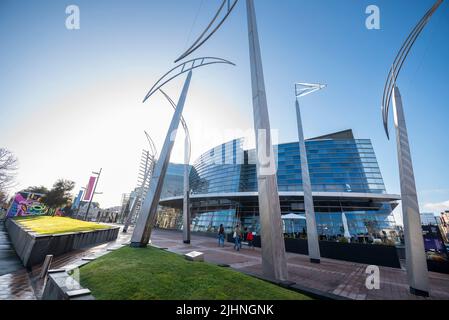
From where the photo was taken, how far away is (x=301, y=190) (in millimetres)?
42156

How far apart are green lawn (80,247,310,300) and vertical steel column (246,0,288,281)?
1.35 meters

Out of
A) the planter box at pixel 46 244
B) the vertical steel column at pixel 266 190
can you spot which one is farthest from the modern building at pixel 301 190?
the planter box at pixel 46 244

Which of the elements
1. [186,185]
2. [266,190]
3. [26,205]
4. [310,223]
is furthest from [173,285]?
[26,205]

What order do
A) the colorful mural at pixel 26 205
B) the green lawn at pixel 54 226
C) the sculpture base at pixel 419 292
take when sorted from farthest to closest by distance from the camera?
the colorful mural at pixel 26 205
the green lawn at pixel 54 226
the sculpture base at pixel 419 292

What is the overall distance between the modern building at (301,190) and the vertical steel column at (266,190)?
18.5 metres

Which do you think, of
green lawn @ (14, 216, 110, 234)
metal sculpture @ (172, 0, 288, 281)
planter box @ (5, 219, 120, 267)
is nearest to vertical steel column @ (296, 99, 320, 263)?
metal sculpture @ (172, 0, 288, 281)

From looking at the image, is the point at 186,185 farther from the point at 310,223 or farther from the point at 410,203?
the point at 410,203

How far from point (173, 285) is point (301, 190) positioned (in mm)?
42955

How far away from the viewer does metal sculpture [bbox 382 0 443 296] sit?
6188mm

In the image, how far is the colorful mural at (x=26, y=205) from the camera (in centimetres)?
3053

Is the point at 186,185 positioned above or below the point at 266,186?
above

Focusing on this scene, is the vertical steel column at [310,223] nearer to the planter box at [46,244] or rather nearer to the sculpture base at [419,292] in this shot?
the sculpture base at [419,292]

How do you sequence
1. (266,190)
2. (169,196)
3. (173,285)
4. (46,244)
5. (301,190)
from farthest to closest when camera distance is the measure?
(169,196)
(301,190)
(46,244)
(266,190)
(173,285)
